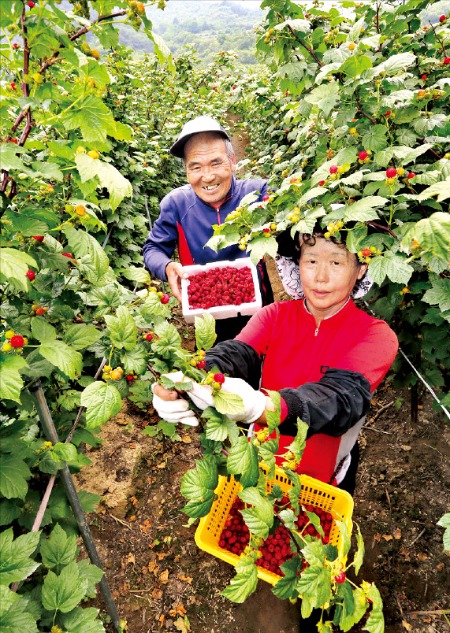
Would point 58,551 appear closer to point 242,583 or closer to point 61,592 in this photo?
point 61,592

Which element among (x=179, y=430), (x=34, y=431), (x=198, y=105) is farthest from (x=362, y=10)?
(x=198, y=105)

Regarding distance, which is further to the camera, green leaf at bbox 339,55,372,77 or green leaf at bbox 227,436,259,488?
green leaf at bbox 339,55,372,77

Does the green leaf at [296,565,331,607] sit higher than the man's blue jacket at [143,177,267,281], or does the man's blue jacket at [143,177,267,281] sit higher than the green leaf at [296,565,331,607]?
the man's blue jacket at [143,177,267,281]

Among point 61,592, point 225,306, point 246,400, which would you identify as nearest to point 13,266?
point 246,400

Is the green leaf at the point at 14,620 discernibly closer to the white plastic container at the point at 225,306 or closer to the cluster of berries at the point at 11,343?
the cluster of berries at the point at 11,343

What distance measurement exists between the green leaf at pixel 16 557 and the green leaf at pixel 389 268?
148 centimetres

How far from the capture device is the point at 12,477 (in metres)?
1.27

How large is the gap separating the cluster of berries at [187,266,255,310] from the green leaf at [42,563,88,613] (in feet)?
5.87

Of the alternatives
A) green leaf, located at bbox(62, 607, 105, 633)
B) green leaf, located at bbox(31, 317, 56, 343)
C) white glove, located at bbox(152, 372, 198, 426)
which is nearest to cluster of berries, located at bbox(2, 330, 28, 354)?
green leaf, located at bbox(31, 317, 56, 343)

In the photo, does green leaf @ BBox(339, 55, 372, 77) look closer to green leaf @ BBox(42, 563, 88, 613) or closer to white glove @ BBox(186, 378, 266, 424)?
white glove @ BBox(186, 378, 266, 424)

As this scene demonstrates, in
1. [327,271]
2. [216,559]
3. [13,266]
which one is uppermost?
[13,266]

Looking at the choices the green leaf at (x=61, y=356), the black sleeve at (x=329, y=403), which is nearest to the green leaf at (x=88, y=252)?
the green leaf at (x=61, y=356)

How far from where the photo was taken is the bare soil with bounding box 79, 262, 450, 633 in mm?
2465

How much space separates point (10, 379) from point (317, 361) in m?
1.45
